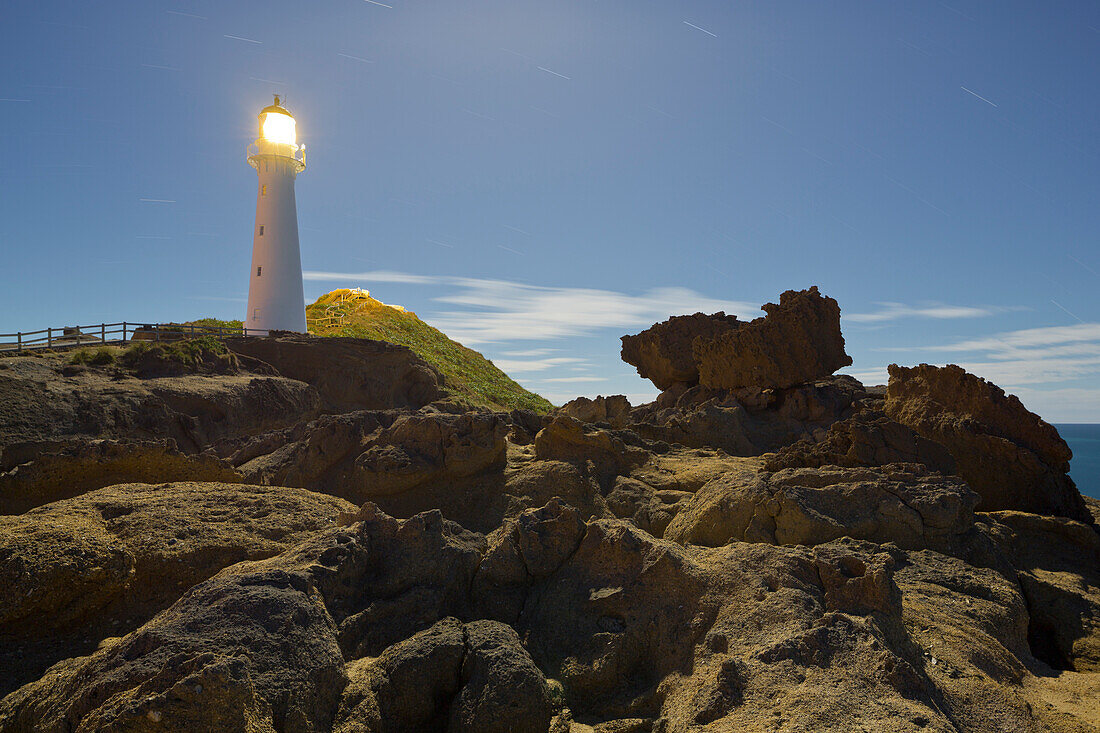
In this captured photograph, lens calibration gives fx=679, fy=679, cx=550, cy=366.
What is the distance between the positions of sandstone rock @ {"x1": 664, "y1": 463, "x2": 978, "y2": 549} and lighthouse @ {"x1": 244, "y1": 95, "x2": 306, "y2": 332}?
28396 millimetres

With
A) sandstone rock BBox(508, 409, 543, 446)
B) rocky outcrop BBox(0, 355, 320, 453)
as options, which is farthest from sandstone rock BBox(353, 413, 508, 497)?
rocky outcrop BBox(0, 355, 320, 453)

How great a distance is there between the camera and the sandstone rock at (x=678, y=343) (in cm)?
2680

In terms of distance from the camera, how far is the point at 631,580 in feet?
16.0

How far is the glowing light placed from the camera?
32375 millimetres

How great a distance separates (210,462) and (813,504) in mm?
7495

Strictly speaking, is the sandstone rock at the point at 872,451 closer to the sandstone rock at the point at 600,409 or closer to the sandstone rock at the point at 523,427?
the sandstone rock at the point at 523,427

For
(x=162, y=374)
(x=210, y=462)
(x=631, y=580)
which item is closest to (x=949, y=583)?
(x=631, y=580)

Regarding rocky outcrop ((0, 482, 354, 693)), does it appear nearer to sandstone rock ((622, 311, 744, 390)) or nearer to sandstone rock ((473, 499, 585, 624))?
sandstone rock ((473, 499, 585, 624))

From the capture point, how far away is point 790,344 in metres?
21.4

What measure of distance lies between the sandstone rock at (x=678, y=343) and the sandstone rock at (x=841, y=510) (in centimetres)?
1923

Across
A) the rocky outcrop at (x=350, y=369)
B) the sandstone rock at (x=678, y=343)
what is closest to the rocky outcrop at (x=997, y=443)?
the sandstone rock at (x=678, y=343)

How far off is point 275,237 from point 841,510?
3075 centimetres

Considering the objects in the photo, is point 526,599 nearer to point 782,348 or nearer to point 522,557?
point 522,557

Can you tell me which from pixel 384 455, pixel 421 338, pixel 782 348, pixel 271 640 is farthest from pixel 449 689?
pixel 421 338
